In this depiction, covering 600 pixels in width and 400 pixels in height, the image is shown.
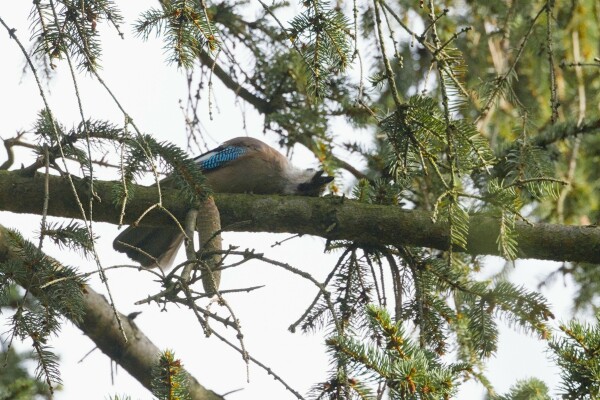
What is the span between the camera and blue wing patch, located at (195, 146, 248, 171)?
214 inches

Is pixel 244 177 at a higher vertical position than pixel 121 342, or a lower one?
higher

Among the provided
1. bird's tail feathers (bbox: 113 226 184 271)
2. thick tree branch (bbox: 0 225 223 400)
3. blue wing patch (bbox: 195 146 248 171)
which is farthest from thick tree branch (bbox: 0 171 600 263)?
blue wing patch (bbox: 195 146 248 171)

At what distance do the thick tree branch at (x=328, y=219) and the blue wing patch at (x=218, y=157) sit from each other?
3.67ft

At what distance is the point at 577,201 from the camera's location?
257 inches

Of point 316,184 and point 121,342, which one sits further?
point 316,184

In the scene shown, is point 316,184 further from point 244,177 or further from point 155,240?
point 155,240

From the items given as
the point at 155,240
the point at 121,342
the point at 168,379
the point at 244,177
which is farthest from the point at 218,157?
the point at 168,379

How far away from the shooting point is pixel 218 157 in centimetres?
549

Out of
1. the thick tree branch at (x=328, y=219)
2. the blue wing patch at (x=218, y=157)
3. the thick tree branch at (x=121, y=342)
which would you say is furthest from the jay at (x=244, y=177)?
the thick tree branch at (x=328, y=219)

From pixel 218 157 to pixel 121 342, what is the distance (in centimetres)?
138

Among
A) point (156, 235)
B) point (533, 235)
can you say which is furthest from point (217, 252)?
point (156, 235)

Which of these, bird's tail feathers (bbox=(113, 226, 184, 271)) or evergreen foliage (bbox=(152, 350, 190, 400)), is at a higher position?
bird's tail feathers (bbox=(113, 226, 184, 271))

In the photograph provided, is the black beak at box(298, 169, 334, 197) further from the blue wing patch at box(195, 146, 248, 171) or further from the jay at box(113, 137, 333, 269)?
the blue wing patch at box(195, 146, 248, 171)

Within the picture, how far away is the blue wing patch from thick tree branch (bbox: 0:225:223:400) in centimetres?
112
